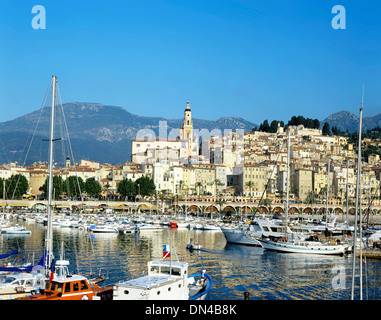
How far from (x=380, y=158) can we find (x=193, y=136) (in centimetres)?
5295

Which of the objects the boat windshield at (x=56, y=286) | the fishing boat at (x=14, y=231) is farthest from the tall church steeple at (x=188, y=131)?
the boat windshield at (x=56, y=286)

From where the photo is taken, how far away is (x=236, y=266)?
26.5 meters

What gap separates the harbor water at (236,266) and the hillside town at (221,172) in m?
45.8

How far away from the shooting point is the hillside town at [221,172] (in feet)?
307

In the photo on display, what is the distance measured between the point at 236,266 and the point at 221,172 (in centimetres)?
7465

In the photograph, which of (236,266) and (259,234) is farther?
(259,234)

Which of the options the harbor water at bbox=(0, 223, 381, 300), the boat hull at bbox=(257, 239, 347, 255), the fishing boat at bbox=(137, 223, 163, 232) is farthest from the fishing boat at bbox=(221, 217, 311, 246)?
the fishing boat at bbox=(137, 223, 163, 232)

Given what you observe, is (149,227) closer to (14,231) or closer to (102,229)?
(102,229)

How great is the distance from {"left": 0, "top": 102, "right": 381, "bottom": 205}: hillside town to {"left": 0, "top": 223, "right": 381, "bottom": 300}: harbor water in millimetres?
45783

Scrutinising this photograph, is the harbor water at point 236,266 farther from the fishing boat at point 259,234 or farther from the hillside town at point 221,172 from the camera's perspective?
the hillside town at point 221,172

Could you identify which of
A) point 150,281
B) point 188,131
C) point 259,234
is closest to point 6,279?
point 150,281

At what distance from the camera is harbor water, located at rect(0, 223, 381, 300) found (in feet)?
64.5

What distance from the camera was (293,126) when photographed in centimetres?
15188
